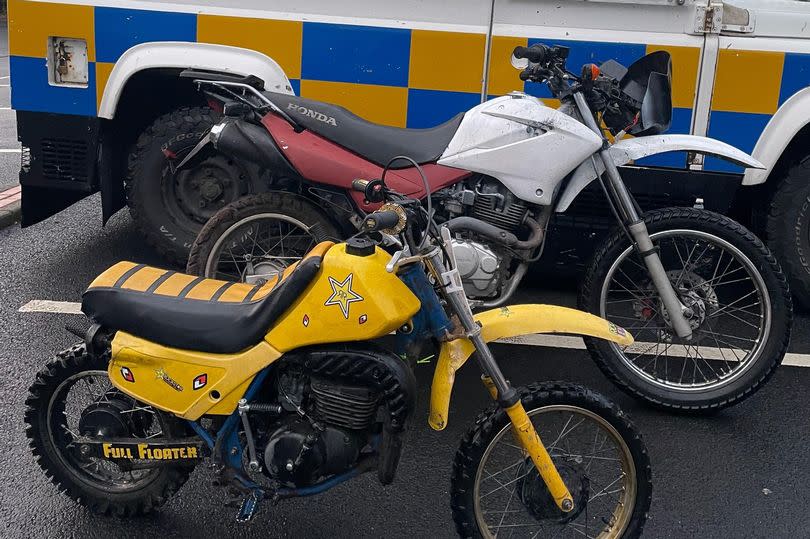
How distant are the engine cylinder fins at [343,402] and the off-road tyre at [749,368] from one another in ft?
4.74

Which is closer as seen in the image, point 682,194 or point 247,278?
point 247,278

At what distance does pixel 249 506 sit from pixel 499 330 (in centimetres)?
91

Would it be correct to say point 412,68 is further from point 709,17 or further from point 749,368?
point 749,368

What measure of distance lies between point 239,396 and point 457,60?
238cm

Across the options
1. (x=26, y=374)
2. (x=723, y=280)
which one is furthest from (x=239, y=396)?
(x=723, y=280)

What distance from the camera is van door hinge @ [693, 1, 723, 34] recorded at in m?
4.32

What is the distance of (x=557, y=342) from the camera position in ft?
15.0

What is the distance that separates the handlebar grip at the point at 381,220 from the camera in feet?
7.80

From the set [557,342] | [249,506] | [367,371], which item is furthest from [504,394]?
[557,342]

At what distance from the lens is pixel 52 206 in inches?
202

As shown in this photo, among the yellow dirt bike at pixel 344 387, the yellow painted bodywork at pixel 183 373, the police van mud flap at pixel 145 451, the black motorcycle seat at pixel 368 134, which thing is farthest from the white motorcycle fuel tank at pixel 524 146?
the police van mud flap at pixel 145 451

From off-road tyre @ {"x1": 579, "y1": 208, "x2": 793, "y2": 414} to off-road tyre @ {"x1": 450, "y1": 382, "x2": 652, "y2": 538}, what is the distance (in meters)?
1.12

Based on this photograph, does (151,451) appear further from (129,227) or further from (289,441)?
(129,227)

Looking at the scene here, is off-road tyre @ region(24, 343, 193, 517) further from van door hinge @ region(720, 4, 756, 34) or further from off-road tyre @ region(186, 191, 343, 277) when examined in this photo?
van door hinge @ region(720, 4, 756, 34)
